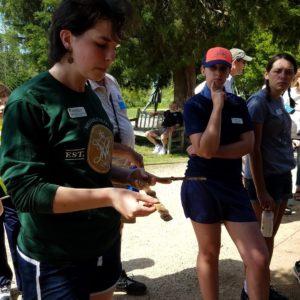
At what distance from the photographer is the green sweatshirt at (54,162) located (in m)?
1.36

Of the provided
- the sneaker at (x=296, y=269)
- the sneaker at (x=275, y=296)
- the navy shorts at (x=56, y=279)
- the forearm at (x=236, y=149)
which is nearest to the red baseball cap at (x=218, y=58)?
the forearm at (x=236, y=149)

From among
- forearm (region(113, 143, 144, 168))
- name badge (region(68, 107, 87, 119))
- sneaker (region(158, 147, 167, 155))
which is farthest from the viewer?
sneaker (region(158, 147, 167, 155))

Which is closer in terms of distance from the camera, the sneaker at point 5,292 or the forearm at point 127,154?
the forearm at point 127,154

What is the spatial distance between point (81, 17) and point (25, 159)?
52cm

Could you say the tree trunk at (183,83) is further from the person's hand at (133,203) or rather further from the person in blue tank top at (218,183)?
the person's hand at (133,203)

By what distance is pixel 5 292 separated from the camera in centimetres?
331

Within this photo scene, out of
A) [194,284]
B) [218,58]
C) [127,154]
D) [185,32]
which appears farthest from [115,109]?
[185,32]

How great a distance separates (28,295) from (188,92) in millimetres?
11494

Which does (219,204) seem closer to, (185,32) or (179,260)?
(179,260)

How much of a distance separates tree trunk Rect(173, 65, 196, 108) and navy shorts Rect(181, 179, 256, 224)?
10.2 meters

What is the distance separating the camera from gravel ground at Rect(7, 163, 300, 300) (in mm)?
3469

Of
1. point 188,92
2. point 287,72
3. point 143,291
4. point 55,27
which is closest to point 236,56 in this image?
point 287,72

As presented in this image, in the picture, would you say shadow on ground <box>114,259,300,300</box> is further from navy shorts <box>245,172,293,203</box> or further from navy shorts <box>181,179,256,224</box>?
navy shorts <box>181,179,256,224</box>

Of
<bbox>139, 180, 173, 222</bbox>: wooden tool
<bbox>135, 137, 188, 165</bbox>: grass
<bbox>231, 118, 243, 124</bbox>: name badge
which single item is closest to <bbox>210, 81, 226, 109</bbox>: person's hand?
<bbox>231, 118, 243, 124</bbox>: name badge
